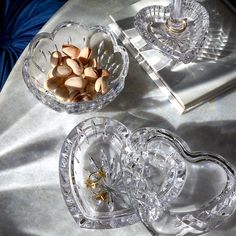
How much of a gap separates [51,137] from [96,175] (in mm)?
73

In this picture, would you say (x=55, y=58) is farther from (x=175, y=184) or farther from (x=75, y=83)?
(x=175, y=184)

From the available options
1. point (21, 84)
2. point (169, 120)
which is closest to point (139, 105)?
point (169, 120)

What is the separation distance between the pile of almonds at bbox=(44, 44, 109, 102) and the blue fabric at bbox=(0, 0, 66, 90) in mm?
184

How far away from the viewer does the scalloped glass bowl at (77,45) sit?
67 cm

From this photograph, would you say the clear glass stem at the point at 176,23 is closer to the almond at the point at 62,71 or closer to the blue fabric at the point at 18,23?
the almond at the point at 62,71

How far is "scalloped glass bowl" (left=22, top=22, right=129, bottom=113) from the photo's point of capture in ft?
2.20

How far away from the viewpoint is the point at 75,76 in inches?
26.0

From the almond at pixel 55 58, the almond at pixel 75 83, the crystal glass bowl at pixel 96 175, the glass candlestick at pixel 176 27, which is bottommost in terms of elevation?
the crystal glass bowl at pixel 96 175

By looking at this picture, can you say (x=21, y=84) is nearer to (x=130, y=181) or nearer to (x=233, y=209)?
(x=130, y=181)

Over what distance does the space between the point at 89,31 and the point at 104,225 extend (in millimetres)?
254

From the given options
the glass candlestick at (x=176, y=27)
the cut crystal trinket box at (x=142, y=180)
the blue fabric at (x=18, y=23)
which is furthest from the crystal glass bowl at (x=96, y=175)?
the blue fabric at (x=18, y=23)

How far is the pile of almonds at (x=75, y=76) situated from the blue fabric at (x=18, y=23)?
184mm

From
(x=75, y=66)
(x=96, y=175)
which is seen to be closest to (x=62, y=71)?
(x=75, y=66)

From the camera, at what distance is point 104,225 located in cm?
58
